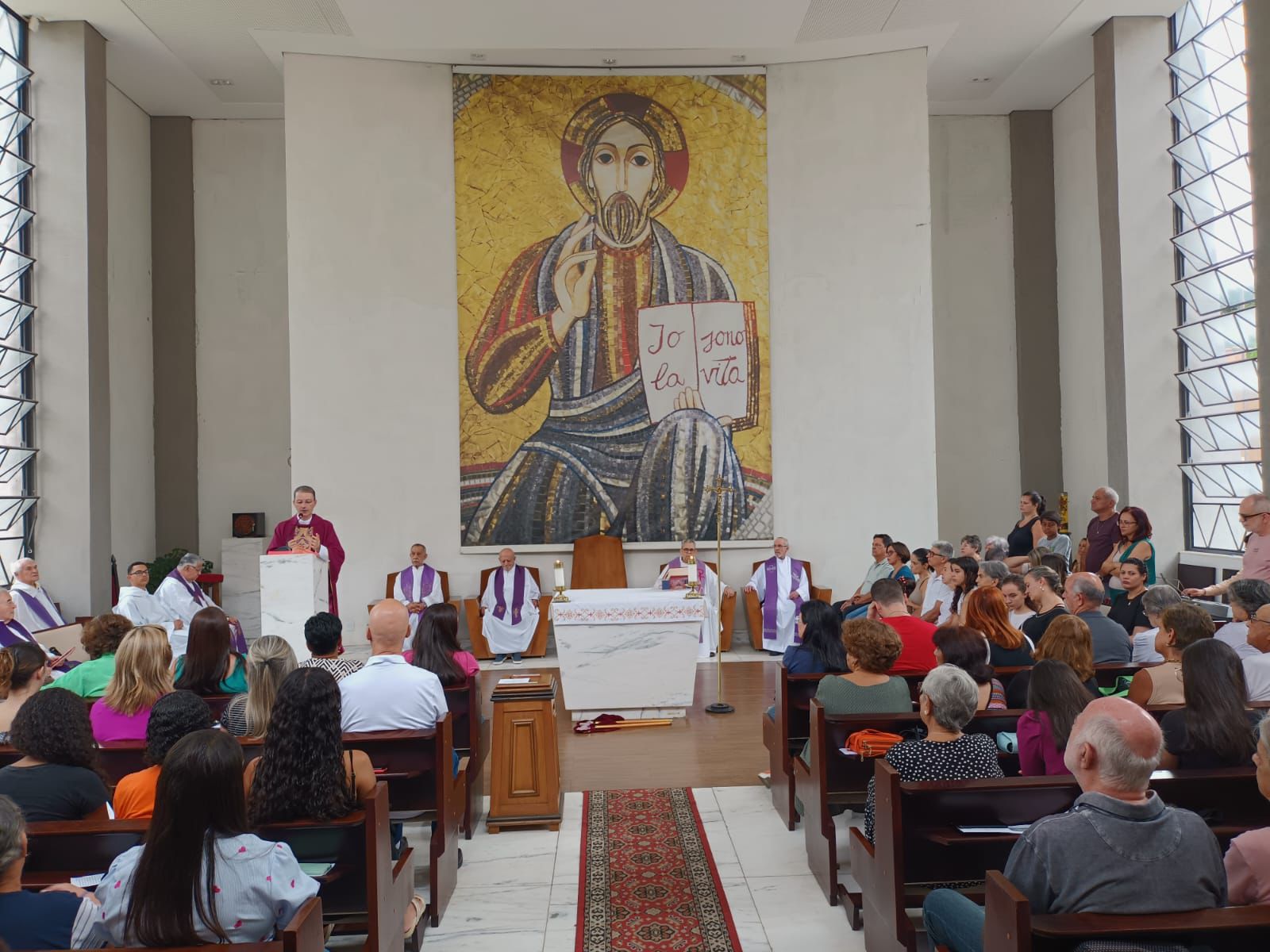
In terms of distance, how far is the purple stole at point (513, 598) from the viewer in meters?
10.0

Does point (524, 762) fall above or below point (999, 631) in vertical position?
below

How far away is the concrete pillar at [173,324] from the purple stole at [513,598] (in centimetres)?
423

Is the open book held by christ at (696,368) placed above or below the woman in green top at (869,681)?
above

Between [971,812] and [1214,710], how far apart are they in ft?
2.63

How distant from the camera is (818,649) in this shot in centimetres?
496

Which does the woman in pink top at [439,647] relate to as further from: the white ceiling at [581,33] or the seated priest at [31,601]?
the white ceiling at [581,33]

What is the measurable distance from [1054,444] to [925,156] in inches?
149

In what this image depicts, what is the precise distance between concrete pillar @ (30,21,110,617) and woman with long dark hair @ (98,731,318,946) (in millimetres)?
8378

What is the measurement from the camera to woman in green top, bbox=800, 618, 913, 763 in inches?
158

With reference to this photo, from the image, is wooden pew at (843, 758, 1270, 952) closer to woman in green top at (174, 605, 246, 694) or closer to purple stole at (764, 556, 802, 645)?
woman in green top at (174, 605, 246, 694)

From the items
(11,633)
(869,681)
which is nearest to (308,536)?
(11,633)

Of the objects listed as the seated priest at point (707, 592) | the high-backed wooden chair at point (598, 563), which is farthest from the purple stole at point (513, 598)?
the seated priest at point (707, 592)

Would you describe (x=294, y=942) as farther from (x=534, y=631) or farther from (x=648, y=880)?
(x=534, y=631)

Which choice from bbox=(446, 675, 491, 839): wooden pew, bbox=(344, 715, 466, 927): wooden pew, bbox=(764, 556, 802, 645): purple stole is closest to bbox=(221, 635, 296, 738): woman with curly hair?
bbox=(344, 715, 466, 927): wooden pew
